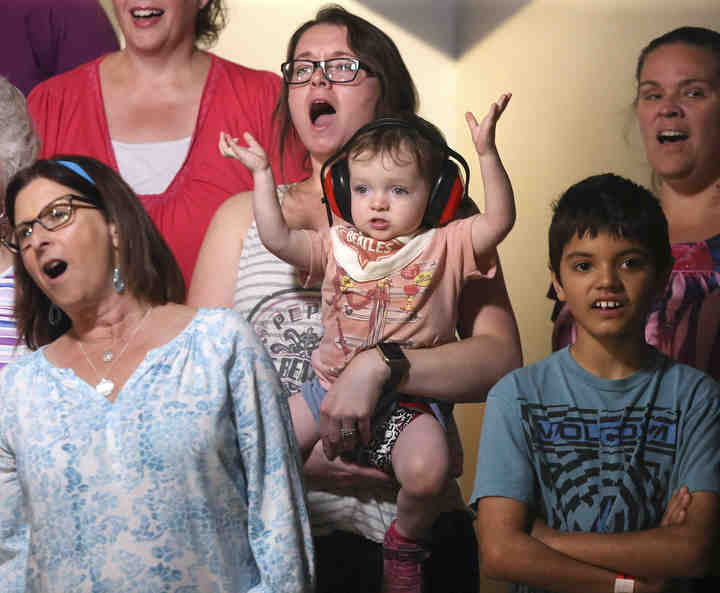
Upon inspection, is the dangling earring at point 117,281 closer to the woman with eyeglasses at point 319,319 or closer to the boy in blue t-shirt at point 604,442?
the woman with eyeglasses at point 319,319

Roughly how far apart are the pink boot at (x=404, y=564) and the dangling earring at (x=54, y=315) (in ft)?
2.16

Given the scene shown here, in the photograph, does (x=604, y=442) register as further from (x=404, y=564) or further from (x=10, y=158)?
Answer: (x=10, y=158)

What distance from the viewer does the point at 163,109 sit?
2.24m

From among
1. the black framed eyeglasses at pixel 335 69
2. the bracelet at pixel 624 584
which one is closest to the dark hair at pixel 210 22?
the black framed eyeglasses at pixel 335 69

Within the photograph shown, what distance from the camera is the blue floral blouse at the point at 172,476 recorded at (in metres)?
1.41

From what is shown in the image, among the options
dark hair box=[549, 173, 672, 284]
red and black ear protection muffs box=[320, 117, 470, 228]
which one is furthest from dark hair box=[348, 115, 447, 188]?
dark hair box=[549, 173, 672, 284]

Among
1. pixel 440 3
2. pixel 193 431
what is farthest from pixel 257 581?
pixel 440 3

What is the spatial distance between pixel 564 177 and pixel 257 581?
3.99ft

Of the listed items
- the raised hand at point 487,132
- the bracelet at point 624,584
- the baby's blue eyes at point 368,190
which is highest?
the raised hand at point 487,132

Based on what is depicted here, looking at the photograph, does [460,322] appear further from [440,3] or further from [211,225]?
[440,3]

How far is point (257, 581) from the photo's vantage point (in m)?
1.45

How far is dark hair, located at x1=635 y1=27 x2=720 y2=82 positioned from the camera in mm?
1859

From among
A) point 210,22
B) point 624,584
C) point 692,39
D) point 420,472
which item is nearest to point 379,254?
point 420,472

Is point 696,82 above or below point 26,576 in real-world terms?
above
